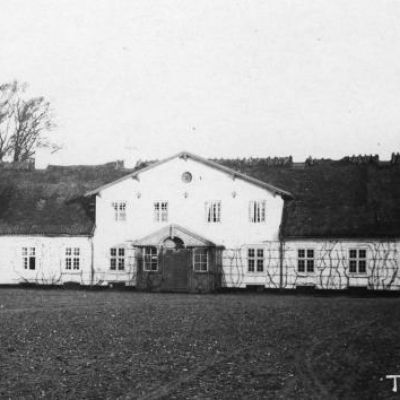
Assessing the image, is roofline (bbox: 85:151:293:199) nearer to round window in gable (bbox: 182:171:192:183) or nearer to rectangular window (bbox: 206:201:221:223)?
round window in gable (bbox: 182:171:192:183)

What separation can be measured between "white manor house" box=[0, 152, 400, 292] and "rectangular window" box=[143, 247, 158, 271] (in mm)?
54

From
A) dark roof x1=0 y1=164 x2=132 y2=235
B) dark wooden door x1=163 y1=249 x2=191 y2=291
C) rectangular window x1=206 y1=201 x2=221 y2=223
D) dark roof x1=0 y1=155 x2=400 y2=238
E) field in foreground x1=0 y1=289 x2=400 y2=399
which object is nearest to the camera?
field in foreground x1=0 y1=289 x2=400 y2=399

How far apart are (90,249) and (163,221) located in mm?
4525

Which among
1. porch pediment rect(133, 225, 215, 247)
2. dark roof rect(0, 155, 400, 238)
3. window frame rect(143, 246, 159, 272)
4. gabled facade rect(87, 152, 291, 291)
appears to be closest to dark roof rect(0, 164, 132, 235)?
dark roof rect(0, 155, 400, 238)

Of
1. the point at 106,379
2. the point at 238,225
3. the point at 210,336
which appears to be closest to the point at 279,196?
the point at 238,225

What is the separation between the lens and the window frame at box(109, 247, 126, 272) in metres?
37.4

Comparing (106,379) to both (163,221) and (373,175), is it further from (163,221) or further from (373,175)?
(373,175)

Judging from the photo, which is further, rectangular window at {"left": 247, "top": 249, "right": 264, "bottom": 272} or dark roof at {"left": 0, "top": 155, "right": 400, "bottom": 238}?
rectangular window at {"left": 247, "top": 249, "right": 264, "bottom": 272}

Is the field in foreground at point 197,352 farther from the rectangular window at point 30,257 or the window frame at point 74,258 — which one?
the rectangular window at point 30,257

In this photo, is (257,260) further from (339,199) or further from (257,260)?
(339,199)

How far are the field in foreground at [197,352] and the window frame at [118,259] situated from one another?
12035 millimetres

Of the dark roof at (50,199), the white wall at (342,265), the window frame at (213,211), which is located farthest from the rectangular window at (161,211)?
the white wall at (342,265)

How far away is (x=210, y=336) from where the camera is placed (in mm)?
17344

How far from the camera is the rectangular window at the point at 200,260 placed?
117ft
